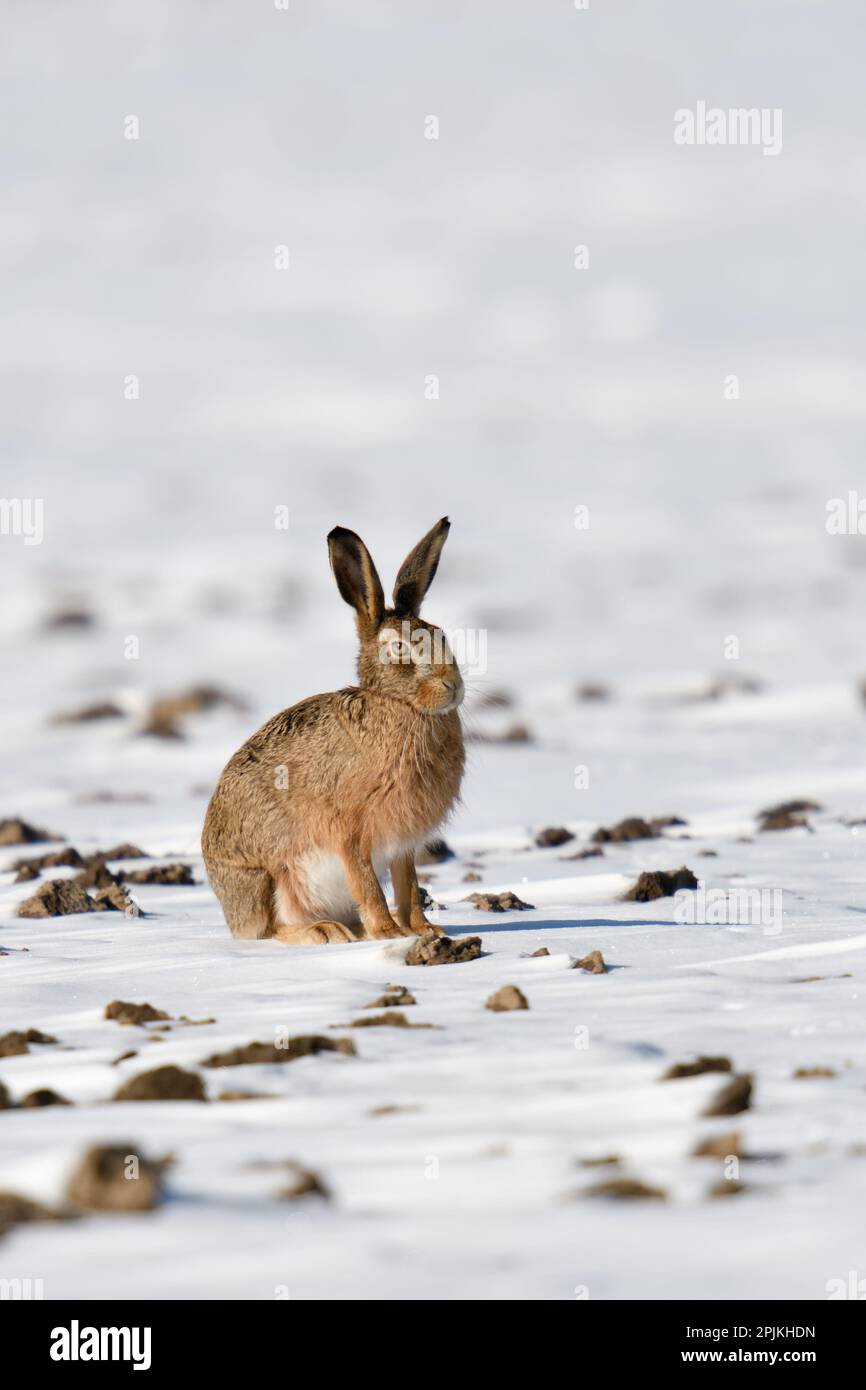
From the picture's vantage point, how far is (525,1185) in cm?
353

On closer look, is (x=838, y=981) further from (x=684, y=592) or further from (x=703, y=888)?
(x=684, y=592)

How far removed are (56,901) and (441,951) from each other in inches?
96.2

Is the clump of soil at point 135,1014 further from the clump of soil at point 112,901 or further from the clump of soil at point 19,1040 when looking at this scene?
the clump of soil at point 112,901

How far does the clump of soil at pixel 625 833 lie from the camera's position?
988 cm

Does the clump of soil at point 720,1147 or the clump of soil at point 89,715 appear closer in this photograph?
the clump of soil at point 720,1147

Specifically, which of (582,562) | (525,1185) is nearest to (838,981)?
(525,1185)

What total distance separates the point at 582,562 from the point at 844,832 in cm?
A: 2089

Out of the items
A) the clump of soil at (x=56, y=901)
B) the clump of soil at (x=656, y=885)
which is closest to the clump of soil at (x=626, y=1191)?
the clump of soil at (x=656, y=885)

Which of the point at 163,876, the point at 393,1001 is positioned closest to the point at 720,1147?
the point at 393,1001

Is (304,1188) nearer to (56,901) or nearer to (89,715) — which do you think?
(56,901)

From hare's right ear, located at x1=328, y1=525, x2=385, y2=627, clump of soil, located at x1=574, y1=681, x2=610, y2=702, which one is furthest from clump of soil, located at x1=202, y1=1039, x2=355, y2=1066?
clump of soil, located at x1=574, y1=681, x2=610, y2=702

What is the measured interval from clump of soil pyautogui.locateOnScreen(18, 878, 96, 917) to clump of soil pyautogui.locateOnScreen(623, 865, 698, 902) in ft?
7.47

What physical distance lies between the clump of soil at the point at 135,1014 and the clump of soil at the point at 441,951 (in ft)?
3.61

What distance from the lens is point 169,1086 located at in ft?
13.6
